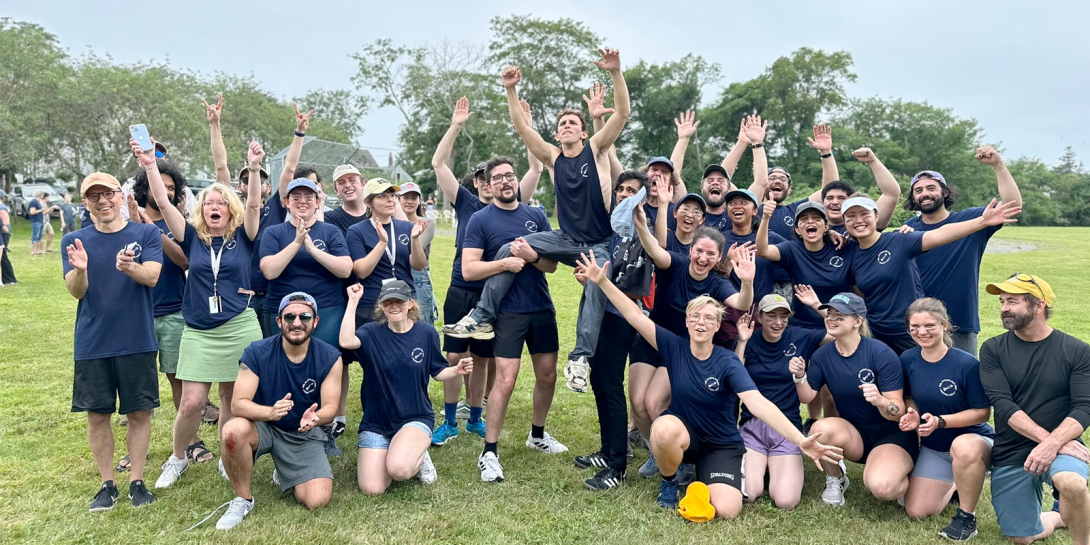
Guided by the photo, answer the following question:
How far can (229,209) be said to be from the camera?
17.8 feet

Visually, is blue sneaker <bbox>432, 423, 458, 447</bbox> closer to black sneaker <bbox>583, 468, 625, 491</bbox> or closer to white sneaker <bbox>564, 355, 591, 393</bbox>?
black sneaker <bbox>583, 468, 625, 491</bbox>

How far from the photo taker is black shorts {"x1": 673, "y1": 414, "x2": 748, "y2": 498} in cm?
502

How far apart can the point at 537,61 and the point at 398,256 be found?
163 feet

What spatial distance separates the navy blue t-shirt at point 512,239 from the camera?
588 centimetres

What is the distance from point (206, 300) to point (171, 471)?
1.41 m

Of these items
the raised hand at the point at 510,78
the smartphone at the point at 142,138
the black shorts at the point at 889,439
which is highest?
the raised hand at the point at 510,78

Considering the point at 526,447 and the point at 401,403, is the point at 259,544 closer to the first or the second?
the point at 401,403

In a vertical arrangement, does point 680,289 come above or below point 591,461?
above

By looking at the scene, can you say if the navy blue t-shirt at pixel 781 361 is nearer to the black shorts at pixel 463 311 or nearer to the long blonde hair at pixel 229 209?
the black shorts at pixel 463 311

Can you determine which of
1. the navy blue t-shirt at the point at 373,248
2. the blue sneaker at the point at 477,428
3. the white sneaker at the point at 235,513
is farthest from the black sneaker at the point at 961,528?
the white sneaker at the point at 235,513

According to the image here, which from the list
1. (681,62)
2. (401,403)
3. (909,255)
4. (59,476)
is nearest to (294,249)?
(401,403)

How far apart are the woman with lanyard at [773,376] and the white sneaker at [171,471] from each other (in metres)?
4.53

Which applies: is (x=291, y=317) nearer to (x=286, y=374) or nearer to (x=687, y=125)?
(x=286, y=374)

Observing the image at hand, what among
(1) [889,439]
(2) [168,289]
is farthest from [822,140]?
(2) [168,289]
